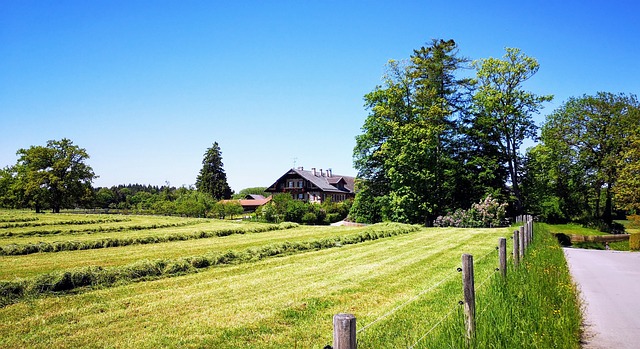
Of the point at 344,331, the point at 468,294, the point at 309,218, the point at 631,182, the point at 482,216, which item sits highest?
the point at 631,182

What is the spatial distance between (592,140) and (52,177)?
2835 inches

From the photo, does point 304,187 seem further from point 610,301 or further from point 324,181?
point 610,301

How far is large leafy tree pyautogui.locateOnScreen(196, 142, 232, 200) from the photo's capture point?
8288cm

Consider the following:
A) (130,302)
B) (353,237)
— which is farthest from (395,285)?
(353,237)

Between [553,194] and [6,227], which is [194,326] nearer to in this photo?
[6,227]

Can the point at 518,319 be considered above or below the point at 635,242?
above

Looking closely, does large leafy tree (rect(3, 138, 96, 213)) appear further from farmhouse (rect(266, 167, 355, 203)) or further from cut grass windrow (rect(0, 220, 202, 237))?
cut grass windrow (rect(0, 220, 202, 237))

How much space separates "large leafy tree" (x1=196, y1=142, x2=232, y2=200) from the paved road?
74.4 meters

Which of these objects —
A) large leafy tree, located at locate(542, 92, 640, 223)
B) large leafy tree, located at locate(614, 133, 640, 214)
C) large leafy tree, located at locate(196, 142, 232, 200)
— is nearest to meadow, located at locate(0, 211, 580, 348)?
large leafy tree, located at locate(614, 133, 640, 214)

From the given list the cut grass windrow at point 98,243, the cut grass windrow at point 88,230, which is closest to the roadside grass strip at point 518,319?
the cut grass windrow at point 98,243

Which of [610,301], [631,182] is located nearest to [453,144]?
[631,182]

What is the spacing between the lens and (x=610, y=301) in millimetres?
8664

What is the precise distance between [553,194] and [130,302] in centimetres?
4477

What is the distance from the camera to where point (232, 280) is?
10.3 m
